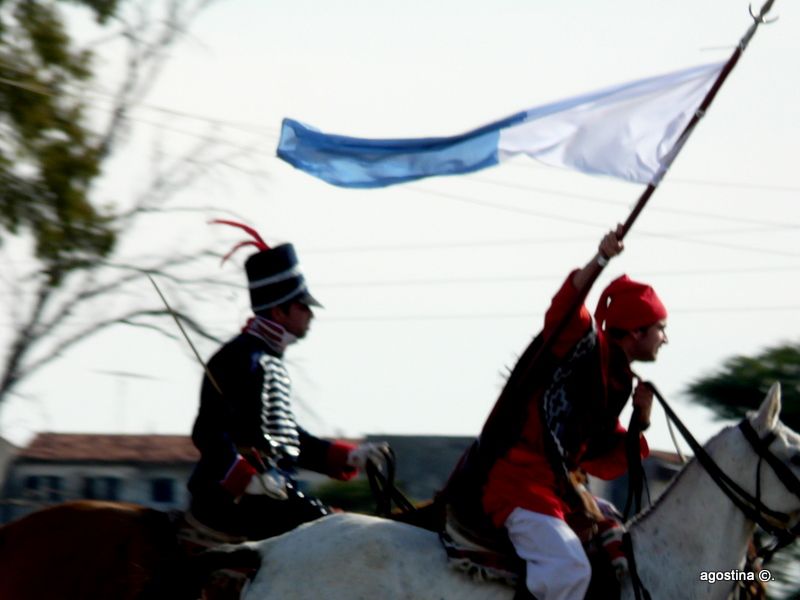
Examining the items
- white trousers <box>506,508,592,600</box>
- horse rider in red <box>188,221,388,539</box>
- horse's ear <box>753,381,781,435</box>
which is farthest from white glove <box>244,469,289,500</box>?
horse's ear <box>753,381,781,435</box>

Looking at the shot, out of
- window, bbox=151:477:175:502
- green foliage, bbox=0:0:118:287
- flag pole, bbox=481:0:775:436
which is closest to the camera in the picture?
flag pole, bbox=481:0:775:436

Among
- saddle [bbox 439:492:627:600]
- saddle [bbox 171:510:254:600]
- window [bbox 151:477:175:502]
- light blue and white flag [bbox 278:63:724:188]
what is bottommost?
window [bbox 151:477:175:502]

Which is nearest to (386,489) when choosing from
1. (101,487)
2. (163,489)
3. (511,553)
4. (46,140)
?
(511,553)

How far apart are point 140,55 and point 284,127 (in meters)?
12.4

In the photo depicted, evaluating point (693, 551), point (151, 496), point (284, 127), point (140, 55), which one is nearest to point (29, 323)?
point (140, 55)

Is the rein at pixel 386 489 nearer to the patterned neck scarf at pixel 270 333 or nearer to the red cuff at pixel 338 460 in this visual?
the red cuff at pixel 338 460

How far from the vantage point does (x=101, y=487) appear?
2817cm

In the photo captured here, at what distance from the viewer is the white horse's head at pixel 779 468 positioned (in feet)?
30.7

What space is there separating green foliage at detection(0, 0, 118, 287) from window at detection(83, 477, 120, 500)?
407 inches

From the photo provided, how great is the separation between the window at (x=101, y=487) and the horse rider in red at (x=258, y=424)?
1818 centimetres

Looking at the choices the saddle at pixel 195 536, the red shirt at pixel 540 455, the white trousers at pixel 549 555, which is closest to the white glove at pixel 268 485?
the saddle at pixel 195 536

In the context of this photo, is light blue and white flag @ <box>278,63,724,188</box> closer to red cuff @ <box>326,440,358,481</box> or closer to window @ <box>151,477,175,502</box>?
red cuff @ <box>326,440,358,481</box>

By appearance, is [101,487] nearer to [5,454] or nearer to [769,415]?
[5,454]

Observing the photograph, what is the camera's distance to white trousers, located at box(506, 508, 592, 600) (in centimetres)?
894
